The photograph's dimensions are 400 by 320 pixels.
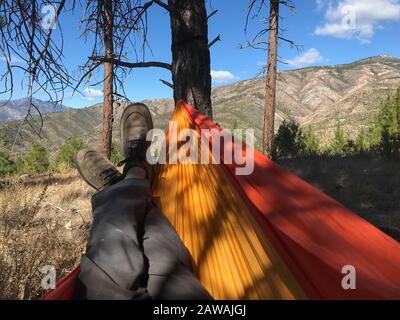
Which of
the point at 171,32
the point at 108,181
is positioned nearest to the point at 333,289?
the point at 108,181

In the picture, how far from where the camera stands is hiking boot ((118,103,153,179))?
6.94ft

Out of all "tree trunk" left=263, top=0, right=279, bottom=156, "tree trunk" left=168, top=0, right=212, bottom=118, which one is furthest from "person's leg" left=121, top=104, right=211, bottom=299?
"tree trunk" left=263, top=0, right=279, bottom=156

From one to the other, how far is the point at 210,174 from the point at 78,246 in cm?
144

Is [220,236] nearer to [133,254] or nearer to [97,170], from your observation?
[133,254]

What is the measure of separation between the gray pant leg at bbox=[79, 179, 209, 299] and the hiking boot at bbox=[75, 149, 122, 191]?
568 millimetres

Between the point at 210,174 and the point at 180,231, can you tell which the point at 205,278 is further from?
the point at 210,174

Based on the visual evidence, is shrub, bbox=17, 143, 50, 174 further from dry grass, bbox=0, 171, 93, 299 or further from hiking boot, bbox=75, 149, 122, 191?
hiking boot, bbox=75, 149, 122, 191

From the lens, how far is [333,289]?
1.14 m

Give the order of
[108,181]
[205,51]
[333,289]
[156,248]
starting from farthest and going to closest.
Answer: [205,51], [108,181], [156,248], [333,289]

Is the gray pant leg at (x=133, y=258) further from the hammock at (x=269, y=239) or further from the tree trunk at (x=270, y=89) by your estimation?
the tree trunk at (x=270, y=89)

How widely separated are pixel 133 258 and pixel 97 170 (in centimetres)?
103

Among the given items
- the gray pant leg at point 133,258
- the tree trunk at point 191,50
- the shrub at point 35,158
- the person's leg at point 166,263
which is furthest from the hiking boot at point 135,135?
the shrub at point 35,158

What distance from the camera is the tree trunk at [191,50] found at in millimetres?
2686

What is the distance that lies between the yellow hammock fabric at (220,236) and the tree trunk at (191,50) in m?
0.82
